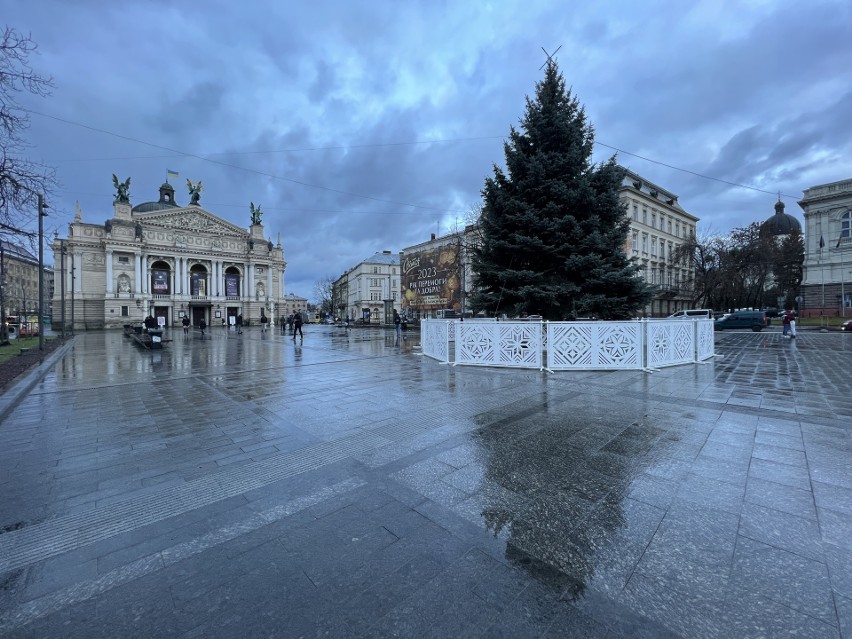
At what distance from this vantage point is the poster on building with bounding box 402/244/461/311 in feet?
104

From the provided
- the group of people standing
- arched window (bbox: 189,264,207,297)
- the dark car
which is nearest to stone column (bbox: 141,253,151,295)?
arched window (bbox: 189,264,207,297)

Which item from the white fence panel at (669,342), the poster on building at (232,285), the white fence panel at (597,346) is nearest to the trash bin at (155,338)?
the white fence panel at (597,346)

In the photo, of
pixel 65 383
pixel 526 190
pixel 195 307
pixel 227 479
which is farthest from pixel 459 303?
pixel 195 307

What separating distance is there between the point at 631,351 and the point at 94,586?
990 centimetres

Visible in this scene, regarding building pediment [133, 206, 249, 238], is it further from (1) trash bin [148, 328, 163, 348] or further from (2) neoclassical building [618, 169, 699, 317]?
(2) neoclassical building [618, 169, 699, 317]

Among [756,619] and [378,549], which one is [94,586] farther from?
[756,619]

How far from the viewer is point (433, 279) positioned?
109 ft

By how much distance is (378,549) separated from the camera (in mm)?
2389

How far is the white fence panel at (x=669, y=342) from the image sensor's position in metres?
9.34

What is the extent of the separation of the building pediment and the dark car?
69344mm

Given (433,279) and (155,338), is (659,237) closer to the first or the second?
(433,279)

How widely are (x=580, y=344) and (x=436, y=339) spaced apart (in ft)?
14.5

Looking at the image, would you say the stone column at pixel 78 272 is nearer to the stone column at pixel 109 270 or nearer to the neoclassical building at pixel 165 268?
the neoclassical building at pixel 165 268

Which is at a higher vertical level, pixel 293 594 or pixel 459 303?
pixel 459 303
